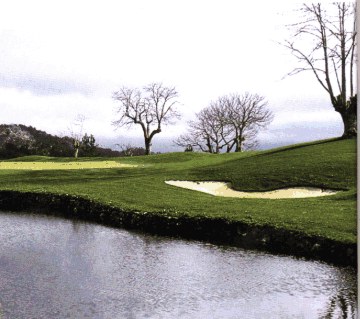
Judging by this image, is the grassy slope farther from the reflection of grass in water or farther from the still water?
the reflection of grass in water

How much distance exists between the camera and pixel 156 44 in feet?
21.1

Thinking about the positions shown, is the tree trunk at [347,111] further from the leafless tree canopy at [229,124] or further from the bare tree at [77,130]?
the bare tree at [77,130]

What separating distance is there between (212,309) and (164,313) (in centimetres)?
41

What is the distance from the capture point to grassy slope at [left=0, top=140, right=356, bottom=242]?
24.3 feet

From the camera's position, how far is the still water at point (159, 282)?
4.44 m

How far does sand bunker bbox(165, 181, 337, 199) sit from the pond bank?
9.87ft

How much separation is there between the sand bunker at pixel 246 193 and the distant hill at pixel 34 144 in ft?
6.68

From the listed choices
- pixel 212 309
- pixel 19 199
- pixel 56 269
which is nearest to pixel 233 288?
pixel 212 309

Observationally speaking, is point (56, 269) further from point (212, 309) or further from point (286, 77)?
point (286, 77)

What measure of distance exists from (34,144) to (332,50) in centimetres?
612

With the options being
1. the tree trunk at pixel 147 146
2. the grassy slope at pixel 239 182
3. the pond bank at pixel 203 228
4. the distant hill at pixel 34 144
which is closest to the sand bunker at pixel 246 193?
the grassy slope at pixel 239 182

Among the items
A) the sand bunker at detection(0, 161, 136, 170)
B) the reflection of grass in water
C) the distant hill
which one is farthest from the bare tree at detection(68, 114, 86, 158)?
the reflection of grass in water

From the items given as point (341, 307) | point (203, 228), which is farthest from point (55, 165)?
point (341, 307)

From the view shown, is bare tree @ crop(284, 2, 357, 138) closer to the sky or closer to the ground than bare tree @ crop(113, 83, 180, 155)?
closer to the sky
